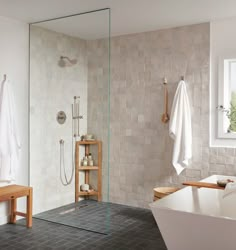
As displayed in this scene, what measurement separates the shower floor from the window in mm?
1456

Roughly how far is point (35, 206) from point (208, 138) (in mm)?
2344

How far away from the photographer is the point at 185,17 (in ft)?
13.3

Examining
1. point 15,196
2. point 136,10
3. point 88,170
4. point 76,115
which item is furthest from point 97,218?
point 136,10

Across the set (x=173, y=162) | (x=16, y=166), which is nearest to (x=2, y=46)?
(x=16, y=166)

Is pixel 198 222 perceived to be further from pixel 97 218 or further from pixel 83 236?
pixel 97 218

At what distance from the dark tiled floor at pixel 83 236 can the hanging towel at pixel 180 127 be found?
873 millimetres

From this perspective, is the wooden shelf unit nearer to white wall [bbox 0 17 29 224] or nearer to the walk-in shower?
the walk-in shower

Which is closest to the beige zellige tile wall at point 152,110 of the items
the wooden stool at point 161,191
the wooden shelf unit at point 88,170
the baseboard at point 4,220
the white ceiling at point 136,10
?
the wooden stool at point 161,191

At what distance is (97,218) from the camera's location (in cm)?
421

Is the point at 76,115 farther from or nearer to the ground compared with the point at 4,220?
farther from the ground

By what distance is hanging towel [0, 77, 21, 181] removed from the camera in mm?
3914

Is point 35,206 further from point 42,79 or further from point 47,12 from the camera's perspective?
point 47,12

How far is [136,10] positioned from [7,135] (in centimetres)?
202

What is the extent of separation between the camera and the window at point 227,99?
423 cm
